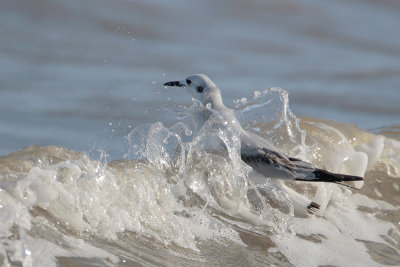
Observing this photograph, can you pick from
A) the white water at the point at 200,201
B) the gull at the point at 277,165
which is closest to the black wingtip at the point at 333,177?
the gull at the point at 277,165

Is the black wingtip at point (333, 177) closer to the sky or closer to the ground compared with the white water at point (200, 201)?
closer to the sky

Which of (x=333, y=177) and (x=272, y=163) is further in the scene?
(x=272, y=163)

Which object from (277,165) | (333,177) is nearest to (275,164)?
(277,165)

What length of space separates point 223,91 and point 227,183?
396cm

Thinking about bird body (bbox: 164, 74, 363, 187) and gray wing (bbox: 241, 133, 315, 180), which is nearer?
bird body (bbox: 164, 74, 363, 187)

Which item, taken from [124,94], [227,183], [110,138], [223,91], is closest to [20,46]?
[124,94]

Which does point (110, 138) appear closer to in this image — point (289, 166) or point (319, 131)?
point (319, 131)

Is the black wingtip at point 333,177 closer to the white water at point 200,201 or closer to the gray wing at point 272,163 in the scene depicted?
the gray wing at point 272,163

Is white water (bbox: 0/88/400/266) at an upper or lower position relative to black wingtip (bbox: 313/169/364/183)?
lower

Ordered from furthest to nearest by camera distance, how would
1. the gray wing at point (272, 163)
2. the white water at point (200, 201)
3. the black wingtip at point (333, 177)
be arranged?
1. the gray wing at point (272, 163)
2. the black wingtip at point (333, 177)
3. the white water at point (200, 201)

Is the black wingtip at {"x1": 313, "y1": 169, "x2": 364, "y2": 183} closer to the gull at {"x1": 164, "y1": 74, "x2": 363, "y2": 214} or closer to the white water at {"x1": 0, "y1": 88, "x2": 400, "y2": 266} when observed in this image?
the gull at {"x1": 164, "y1": 74, "x2": 363, "y2": 214}

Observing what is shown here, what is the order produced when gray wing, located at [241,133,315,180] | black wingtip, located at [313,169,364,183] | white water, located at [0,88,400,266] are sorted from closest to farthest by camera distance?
white water, located at [0,88,400,266] → black wingtip, located at [313,169,364,183] → gray wing, located at [241,133,315,180]

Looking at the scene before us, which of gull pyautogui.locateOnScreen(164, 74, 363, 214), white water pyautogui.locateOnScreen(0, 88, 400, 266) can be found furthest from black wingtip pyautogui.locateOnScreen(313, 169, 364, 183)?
white water pyautogui.locateOnScreen(0, 88, 400, 266)

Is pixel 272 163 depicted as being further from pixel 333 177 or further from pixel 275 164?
pixel 333 177
